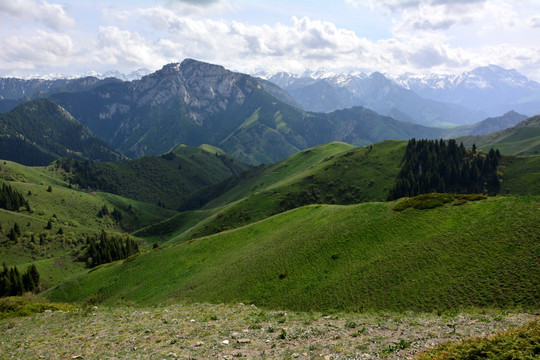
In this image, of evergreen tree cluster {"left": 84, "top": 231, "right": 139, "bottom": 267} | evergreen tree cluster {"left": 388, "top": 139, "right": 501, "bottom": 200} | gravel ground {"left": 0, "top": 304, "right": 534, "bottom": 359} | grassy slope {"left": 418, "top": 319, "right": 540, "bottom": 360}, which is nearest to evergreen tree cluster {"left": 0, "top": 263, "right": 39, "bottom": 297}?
evergreen tree cluster {"left": 84, "top": 231, "right": 139, "bottom": 267}

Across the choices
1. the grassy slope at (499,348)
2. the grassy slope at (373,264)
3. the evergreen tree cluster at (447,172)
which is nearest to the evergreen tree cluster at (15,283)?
the grassy slope at (373,264)

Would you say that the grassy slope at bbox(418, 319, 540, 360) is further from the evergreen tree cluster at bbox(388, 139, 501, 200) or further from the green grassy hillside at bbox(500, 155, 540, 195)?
the green grassy hillside at bbox(500, 155, 540, 195)

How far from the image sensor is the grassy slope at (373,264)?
3534 centimetres

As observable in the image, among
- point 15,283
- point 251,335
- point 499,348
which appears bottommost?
point 15,283

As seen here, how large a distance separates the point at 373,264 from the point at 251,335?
23.9 metres

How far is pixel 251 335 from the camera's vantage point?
27.9 metres

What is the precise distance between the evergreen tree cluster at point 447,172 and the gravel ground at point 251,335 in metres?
135

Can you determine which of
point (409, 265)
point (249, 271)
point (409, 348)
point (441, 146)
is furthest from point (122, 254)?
point (441, 146)

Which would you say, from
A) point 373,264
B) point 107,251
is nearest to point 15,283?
point 107,251

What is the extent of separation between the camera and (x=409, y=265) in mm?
41750

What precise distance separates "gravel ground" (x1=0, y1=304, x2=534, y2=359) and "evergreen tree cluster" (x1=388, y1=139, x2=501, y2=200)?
135 metres

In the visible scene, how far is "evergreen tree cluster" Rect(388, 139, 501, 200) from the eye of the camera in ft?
526

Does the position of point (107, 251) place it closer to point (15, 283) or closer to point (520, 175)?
point (15, 283)

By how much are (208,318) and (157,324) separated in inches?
224
